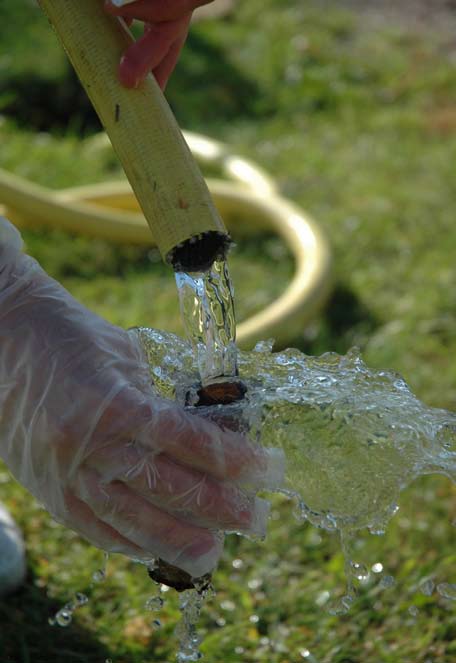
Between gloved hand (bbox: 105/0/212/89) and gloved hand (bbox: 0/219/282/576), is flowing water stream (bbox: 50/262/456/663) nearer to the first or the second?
gloved hand (bbox: 0/219/282/576)

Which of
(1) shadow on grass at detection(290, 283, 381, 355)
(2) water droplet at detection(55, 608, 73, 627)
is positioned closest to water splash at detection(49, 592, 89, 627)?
(2) water droplet at detection(55, 608, 73, 627)

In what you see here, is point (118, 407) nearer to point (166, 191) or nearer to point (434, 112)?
point (166, 191)

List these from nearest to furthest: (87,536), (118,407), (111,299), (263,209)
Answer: (118,407)
(87,536)
(111,299)
(263,209)

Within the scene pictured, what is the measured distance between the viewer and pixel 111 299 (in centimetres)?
375

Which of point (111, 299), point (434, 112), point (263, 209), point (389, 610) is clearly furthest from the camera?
point (434, 112)

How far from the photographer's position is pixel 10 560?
2342 mm

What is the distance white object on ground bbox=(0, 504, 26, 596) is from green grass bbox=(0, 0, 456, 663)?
0.04 metres

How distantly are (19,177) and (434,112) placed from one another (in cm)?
249

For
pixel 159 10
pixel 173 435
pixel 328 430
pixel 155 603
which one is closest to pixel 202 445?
pixel 173 435

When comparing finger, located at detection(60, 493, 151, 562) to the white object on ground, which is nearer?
finger, located at detection(60, 493, 151, 562)

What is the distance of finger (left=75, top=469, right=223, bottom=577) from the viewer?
158 centimetres

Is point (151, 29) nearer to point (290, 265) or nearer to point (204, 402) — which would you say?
point (204, 402)

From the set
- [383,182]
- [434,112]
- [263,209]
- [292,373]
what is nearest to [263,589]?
[292,373]

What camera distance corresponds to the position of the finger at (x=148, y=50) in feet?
5.36
